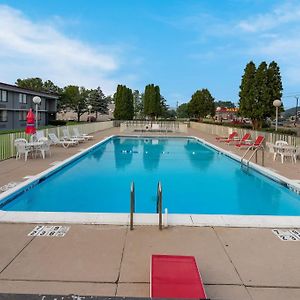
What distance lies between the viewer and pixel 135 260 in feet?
12.3

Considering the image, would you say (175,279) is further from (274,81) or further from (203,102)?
(203,102)

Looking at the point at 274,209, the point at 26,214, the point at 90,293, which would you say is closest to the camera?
the point at 90,293

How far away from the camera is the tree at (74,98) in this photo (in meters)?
55.0

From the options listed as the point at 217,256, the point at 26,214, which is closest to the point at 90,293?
the point at 217,256

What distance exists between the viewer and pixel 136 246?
4.15m

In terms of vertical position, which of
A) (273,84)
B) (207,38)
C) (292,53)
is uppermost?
(207,38)

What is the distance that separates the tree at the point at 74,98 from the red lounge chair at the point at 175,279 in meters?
53.7

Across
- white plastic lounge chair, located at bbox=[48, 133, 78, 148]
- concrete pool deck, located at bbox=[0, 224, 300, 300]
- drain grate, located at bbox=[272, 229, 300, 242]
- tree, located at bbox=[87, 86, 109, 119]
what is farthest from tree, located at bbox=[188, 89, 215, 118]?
concrete pool deck, located at bbox=[0, 224, 300, 300]

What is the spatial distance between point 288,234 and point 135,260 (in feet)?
7.64

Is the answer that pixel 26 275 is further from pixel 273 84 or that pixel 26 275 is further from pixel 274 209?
pixel 273 84

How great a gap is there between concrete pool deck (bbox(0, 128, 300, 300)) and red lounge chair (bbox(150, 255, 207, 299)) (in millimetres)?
217

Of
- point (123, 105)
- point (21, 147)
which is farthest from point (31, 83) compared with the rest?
point (21, 147)

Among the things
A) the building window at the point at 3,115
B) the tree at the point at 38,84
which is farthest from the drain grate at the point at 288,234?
the tree at the point at 38,84

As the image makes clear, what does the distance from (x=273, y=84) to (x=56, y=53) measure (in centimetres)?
1716
